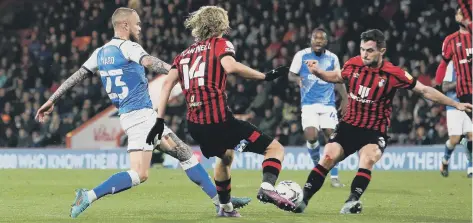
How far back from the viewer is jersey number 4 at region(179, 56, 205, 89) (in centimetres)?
883

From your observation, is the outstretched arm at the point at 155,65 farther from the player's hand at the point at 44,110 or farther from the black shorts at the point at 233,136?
the player's hand at the point at 44,110

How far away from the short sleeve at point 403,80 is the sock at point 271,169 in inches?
64.8

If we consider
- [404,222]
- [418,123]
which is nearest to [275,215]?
[404,222]

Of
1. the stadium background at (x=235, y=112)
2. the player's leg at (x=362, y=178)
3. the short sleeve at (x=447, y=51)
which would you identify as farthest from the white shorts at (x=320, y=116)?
the player's leg at (x=362, y=178)

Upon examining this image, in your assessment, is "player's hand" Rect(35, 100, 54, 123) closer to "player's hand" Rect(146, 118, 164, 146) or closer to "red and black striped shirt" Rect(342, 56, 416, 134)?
"player's hand" Rect(146, 118, 164, 146)

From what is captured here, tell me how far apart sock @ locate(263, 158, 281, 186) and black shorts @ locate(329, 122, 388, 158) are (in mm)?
1192

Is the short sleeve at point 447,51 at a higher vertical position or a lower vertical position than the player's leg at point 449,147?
higher

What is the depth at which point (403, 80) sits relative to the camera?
958 cm

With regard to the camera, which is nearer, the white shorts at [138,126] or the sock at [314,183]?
the white shorts at [138,126]

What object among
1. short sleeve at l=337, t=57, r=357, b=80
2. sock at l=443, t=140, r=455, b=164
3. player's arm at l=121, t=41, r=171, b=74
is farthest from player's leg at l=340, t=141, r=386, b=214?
sock at l=443, t=140, r=455, b=164

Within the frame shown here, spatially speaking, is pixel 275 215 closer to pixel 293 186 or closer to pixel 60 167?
pixel 293 186

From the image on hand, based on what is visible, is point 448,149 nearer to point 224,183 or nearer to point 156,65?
point 224,183

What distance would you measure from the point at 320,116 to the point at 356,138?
5208mm

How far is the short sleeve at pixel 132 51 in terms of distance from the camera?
9.34m
